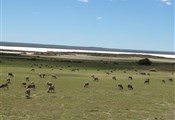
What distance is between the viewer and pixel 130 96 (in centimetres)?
3238

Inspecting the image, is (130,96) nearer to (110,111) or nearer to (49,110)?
(110,111)

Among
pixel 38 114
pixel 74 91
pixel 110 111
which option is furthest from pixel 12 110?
pixel 74 91

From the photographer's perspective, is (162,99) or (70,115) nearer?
(70,115)

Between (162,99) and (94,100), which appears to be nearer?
(94,100)

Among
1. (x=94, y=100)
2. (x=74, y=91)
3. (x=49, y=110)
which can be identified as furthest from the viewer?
(x=74, y=91)

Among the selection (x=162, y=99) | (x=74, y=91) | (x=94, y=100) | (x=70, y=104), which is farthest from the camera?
(x=74, y=91)

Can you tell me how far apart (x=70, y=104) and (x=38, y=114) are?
14.9 feet

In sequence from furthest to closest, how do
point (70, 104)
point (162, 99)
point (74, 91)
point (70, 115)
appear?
point (74, 91) < point (162, 99) < point (70, 104) < point (70, 115)

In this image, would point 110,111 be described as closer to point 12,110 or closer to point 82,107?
point 82,107

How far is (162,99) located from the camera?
31375 millimetres

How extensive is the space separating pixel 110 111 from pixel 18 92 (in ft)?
33.5

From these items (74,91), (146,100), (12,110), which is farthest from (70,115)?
(74,91)

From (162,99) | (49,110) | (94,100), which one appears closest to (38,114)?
(49,110)

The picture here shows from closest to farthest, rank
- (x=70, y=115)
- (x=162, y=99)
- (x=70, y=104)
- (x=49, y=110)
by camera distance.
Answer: (x=70, y=115) < (x=49, y=110) < (x=70, y=104) < (x=162, y=99)
